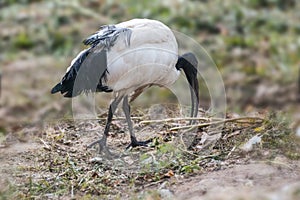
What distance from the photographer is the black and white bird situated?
4.75 meters

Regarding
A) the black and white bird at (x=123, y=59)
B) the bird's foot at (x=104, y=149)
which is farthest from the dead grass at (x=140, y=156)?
the black and white bird at (x=123, y=59)

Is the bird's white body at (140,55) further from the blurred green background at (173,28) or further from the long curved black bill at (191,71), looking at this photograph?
the blurred green background at (173,28)

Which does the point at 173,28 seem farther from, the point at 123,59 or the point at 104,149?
the point at 123,59

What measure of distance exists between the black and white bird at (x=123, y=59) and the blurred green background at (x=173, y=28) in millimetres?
1587

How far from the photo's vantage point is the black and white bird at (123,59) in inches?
187

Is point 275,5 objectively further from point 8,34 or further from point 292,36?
point 8,34

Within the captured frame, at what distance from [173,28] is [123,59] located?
3597 mm

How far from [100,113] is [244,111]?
4.12ft

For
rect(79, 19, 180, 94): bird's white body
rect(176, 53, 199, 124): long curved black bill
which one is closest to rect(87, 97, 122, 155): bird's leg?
rect(79, 19, 180, 94): bird's white body

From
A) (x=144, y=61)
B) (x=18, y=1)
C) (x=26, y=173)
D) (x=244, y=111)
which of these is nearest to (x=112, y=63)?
(x=144, y=61)

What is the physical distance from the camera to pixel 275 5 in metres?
8.98

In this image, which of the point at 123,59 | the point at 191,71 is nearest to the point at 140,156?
the point at 123,59

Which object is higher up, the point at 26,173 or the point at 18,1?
the point at 18,1

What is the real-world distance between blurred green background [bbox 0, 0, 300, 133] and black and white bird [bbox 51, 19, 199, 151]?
5.21ft
